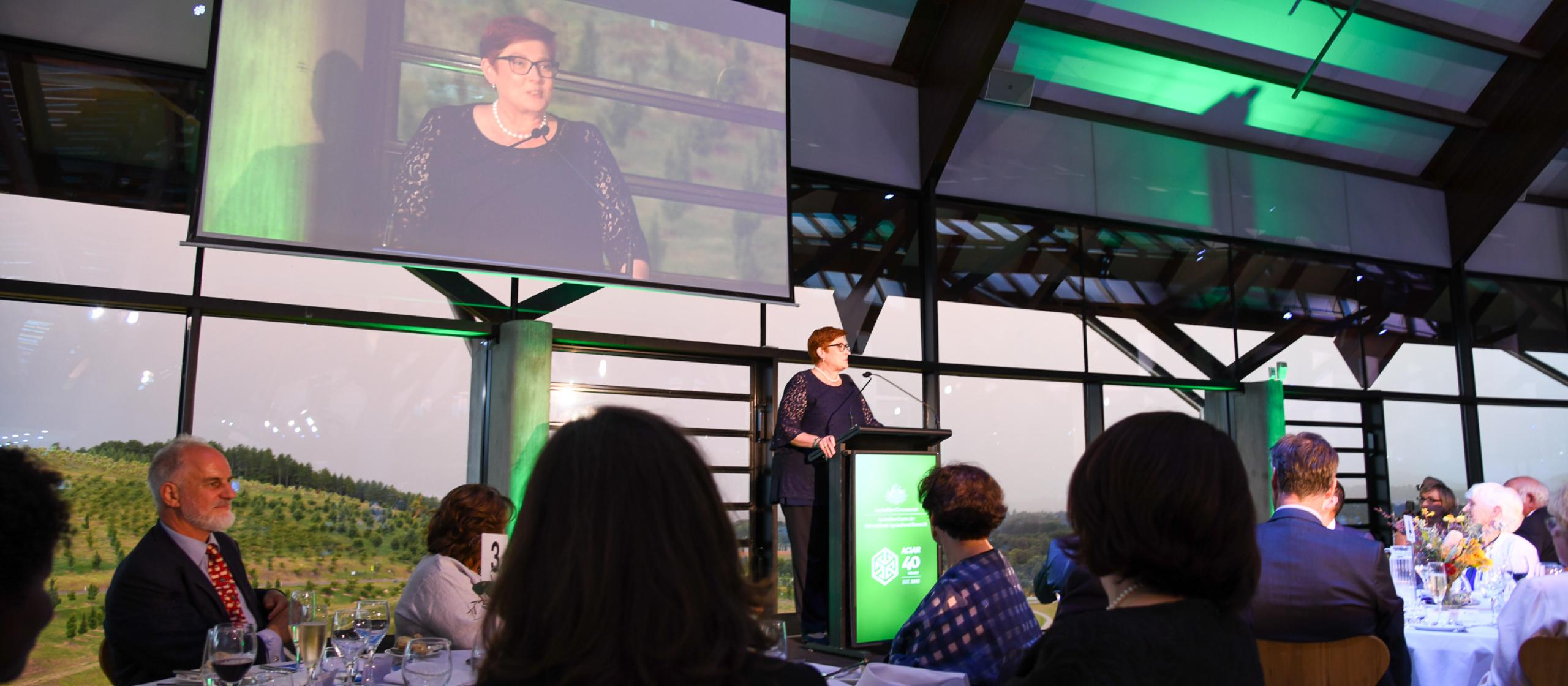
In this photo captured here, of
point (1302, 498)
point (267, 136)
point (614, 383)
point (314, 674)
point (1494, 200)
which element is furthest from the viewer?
point (1494, 200)

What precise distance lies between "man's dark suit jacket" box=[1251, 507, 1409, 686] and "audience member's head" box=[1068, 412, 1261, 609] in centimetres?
128

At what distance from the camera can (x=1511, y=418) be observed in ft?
30.5

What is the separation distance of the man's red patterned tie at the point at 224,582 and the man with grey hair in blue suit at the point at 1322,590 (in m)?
2.78

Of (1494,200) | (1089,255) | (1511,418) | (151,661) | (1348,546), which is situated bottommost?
(151,661)

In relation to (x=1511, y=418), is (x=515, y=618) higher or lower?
lower

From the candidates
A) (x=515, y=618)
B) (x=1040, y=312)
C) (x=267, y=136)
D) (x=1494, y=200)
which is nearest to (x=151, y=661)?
(x=515, y=618)

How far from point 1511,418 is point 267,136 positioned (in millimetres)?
10393

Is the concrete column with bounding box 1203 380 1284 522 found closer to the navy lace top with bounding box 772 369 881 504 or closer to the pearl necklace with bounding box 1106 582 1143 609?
the navy lace top with bounding box 772 369 881 504

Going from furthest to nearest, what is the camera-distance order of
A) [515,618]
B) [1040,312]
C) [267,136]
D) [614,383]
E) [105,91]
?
[1040,312], [614,383], [105,91], [267,136], [515,618]

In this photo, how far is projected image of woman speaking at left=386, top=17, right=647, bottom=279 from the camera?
4.74 m

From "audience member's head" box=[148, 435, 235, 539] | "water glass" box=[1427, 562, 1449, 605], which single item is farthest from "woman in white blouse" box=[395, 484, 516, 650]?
"water glass" box=[1427, 562, 1449, 605]

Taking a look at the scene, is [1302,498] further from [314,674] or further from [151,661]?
[151,661]

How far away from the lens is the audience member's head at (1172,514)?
144 cm

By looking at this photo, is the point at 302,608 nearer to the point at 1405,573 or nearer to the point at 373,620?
the point at 373,620
